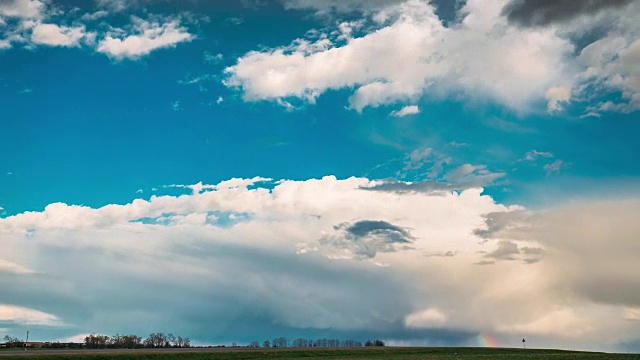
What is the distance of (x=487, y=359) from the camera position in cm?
9219

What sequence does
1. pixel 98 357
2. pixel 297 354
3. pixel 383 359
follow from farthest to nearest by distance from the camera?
pixel 297 354 < pixel 383 359 < pixel 98 357

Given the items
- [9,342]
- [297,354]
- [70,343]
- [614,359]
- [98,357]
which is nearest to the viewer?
[614,359]

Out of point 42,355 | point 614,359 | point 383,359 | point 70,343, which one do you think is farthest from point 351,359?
point 70,343

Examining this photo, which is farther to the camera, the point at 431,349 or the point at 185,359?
the point at 431,349

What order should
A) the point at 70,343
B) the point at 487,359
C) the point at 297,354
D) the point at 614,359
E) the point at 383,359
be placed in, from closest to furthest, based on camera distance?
the point at 614,359, the point at 487,359, the point at 383,359, the point at 297,354, the point at 70,343

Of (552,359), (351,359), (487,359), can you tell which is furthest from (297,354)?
(552,359)

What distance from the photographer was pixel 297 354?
364ft

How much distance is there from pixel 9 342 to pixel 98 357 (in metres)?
73.7

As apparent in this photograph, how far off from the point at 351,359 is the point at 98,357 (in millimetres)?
39633

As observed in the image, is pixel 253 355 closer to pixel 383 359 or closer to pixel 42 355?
pixel 383 359

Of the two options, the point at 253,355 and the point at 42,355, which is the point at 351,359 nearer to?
the point at 253,355

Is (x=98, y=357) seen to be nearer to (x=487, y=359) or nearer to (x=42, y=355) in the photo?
(x=42, y=355)

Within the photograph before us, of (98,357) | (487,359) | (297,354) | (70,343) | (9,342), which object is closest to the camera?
(98,357)

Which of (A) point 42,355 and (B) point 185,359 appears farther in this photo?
(B) point 185,359
